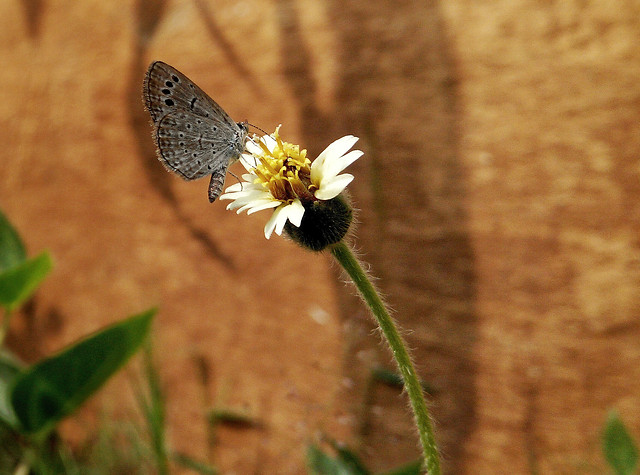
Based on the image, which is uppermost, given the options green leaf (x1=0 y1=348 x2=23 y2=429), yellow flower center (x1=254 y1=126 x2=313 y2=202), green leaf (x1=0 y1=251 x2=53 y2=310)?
yellow flower center (x1=254 y1=126 x2=313 y2=202)

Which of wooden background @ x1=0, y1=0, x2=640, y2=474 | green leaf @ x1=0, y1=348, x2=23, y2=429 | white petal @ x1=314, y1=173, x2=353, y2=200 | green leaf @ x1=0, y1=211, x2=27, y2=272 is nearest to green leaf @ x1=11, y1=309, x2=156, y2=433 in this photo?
green leaf @ x1=0, y1=348, x2=23, y2=429

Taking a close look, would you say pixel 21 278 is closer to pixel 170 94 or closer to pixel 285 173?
pixel 170 94

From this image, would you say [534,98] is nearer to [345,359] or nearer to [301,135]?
[301,135]

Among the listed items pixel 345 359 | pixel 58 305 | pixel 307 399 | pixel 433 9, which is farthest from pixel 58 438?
pixel 433 9

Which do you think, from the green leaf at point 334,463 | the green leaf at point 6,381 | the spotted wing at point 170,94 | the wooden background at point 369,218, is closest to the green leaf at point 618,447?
the wooden background at point 369,218

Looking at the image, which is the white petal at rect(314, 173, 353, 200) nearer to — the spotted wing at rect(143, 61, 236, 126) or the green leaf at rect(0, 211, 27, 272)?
the spotted wing at rect(143, 61, 236, 126)

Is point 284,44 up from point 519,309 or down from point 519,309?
up

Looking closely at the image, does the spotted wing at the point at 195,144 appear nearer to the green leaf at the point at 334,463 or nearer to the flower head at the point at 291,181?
the flower head at the point at 291,181
